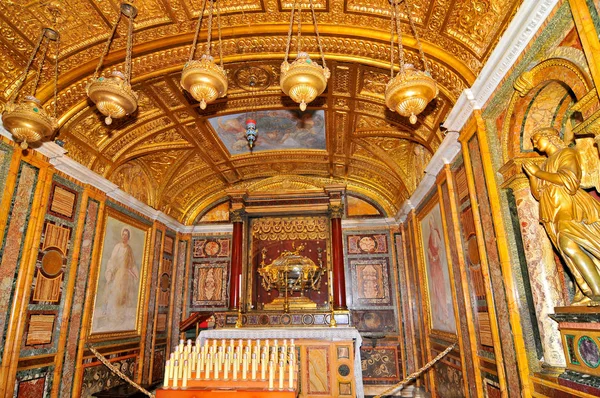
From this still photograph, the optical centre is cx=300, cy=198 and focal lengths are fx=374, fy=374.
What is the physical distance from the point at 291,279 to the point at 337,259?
1.25m

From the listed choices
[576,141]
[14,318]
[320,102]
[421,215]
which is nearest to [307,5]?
[320,102]

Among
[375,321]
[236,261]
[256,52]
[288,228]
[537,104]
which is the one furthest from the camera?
[288,228]

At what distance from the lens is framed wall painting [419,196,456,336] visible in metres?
6.34

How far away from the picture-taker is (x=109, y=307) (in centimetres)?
727

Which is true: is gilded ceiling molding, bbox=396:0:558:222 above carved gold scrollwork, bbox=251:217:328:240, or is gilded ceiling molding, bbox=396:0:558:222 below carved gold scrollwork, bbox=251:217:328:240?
above

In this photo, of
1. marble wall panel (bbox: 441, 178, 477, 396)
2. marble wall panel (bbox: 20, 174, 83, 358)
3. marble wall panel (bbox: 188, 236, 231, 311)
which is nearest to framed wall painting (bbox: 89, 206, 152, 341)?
marble wall panel (bbox: 20, 174, 83, 358)

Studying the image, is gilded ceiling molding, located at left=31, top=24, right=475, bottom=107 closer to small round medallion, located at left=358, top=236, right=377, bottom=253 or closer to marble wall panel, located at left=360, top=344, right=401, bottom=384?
small round medallion, located at left=358, top=236, right=377, bottom=253

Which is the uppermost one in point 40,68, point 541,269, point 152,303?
point 40,68

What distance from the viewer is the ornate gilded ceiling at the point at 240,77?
456 cm

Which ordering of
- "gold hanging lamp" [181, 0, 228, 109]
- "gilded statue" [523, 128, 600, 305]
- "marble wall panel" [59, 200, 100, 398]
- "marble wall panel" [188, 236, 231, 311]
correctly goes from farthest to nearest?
1. "marble wall panel" [188, 236, 231, 311]
2. "marble wall panel" [59, 200, 100, 398]
3. "gold hanging lamp" [181, 0, 228, 109]
4. "gilded statue" [523, 128, 600, 305]

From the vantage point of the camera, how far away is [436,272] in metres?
7.03

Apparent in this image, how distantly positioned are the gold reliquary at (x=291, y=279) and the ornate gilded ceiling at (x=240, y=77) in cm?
257

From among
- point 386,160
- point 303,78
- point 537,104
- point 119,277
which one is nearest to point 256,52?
point 303,78

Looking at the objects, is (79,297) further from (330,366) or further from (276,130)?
(276,130)
